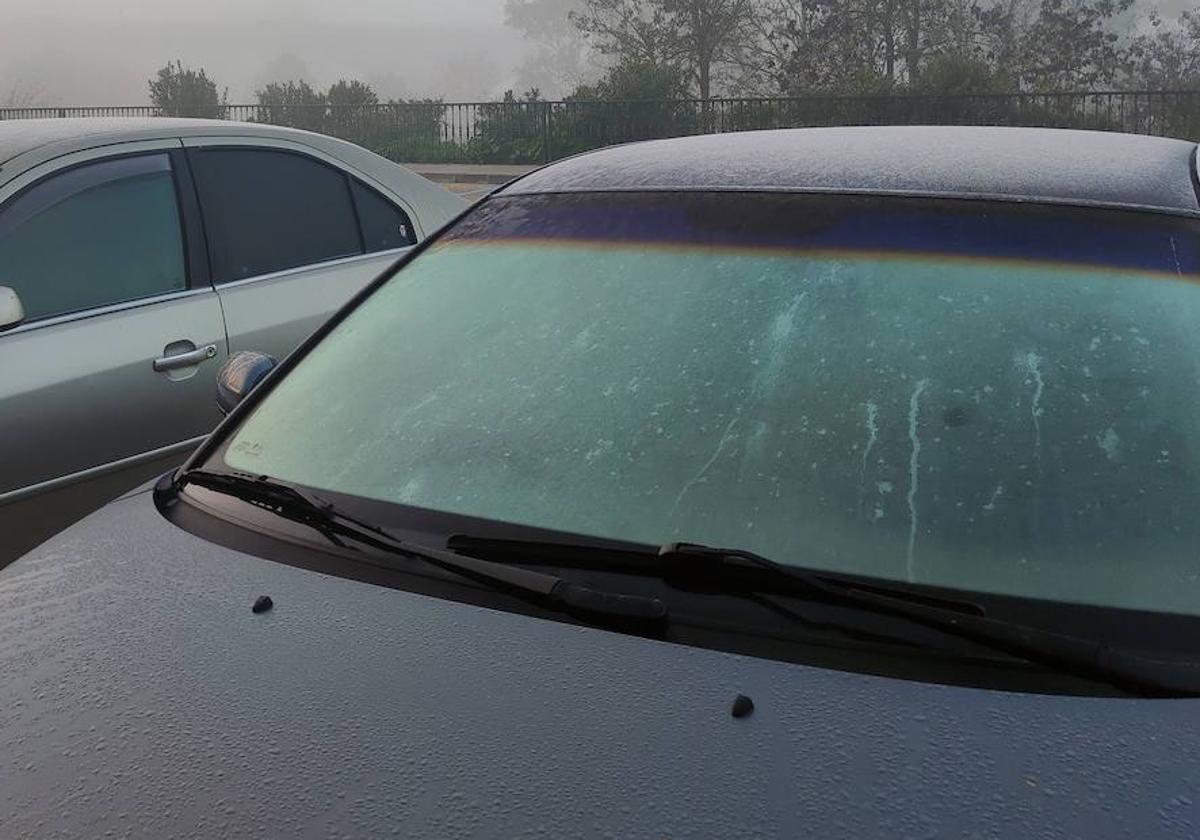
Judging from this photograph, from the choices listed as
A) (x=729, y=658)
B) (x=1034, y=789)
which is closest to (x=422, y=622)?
(x=729, y=658)

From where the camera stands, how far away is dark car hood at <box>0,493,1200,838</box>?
1.31m

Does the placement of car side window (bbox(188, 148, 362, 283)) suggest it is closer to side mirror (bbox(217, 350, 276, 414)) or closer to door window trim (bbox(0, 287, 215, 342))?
door window trim (bbox(0, 287, 215, 342))

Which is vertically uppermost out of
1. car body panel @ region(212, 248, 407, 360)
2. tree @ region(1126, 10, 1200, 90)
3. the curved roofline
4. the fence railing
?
tree @ region(1126, 10, 1200, 90)

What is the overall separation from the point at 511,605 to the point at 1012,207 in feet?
3.38

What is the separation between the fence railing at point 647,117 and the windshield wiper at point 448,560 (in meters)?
19.0

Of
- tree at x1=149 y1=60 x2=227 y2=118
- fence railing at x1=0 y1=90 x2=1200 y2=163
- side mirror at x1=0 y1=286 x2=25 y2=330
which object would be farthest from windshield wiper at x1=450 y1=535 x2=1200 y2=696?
tree at x1=149 y1=60 x2=227 y2=118

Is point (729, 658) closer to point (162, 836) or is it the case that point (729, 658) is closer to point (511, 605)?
point (511, 605)

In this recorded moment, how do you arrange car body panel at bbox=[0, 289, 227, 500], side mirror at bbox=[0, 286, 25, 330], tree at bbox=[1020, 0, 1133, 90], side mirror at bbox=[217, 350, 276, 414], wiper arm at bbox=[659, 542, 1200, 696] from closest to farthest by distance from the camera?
1. wiper arm at bbox=[659, 542, 1200, 696]
2. side mirror at bbox=[217, 350, 276, 414]
3. side mirror at bbox=[0, 286, 25, 330]
4. car body panel at bbox=[0, 289, 227, 500]
5. tree at bbox=[1020, 0, 1133, 90]

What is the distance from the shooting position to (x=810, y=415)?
73.5 inches

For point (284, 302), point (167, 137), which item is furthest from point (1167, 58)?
point (167, 137)

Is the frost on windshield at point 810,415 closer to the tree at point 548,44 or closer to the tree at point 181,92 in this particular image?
the tree at point 181,92

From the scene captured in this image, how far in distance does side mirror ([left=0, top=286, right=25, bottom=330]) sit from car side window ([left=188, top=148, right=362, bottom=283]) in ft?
2.62

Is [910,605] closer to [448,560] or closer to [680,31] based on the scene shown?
[448,560]

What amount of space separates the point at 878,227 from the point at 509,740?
3.56 feet
